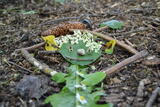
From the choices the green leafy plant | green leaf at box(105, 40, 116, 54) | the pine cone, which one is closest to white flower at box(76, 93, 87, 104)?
the green leafy plant

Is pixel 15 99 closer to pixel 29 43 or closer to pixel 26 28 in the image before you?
pixel 29 43

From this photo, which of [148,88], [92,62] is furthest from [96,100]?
[92,62]

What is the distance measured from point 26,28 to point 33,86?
50.7 inches

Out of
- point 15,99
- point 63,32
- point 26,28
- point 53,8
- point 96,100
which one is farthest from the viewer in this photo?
point 53,8

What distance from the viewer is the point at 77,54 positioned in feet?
6.69

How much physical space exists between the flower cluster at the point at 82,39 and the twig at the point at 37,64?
10.1 inches

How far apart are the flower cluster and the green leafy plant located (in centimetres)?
30

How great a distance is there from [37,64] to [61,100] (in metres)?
0.49

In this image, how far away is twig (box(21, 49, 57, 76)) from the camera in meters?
1.87

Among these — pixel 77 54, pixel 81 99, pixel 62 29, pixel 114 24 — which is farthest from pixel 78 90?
pixel 114 24

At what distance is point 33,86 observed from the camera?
1731mm

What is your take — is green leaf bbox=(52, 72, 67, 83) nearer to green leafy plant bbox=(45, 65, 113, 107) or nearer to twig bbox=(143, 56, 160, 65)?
green leafy plant bbox=(45, 65, 113, 107)

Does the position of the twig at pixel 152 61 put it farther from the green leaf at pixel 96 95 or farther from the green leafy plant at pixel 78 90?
the green leaf at pixel 96 95

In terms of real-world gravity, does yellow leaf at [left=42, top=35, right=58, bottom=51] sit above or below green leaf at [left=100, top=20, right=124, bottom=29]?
below
